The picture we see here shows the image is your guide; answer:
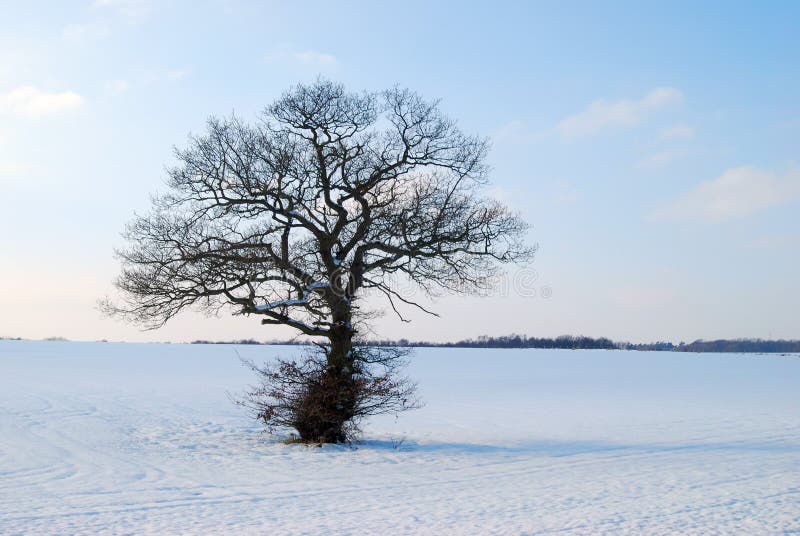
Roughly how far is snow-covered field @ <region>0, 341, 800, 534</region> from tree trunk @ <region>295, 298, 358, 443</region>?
54cm

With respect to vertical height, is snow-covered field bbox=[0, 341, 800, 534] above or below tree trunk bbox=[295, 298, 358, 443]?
below

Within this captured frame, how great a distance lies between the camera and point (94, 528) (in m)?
9.02

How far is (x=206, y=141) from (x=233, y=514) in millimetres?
9990

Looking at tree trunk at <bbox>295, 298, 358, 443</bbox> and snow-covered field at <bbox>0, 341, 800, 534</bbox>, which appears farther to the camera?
tree trunk at <bbox>295, 298, 358, 443</bbox>

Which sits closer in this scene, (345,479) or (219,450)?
(345,479)

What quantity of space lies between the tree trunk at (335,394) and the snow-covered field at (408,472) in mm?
541

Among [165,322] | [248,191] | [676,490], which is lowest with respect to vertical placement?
[676,490]

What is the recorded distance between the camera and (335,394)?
16516 mm

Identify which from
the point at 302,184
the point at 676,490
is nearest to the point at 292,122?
the point at 302,184

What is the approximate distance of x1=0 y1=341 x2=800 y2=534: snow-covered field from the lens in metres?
9.77

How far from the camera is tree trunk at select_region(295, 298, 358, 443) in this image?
16.5 meters

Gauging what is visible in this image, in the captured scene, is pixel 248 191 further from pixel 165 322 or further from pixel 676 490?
pixel 676 490

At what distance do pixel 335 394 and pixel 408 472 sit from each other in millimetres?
3330

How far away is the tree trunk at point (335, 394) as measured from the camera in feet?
54.3
